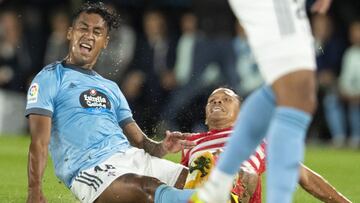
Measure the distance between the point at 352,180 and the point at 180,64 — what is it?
5669mm

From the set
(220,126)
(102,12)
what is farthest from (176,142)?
(102,12)

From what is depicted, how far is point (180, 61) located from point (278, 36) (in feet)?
35.1

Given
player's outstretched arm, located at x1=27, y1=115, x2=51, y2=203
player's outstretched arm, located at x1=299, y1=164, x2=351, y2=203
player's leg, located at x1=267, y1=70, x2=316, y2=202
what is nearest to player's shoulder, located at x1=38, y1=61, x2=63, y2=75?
player's outstretched arm, located at x1=27, y1=115, x2=51, y2=203

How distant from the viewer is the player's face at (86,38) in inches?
260

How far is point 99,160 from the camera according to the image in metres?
6.13

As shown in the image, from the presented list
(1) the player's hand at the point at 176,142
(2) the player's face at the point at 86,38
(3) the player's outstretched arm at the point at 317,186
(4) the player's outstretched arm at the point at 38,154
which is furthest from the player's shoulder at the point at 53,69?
(3) the player's outstretched arm at the point at 317,186

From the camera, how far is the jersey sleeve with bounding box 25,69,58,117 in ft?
20.2

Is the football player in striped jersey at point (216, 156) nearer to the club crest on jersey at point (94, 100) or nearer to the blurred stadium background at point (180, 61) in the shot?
the club crest on jersey at point (94, 100)

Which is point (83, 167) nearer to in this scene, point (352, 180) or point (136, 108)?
point (352, 180)

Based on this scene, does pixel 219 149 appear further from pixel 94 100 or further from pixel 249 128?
pixel 249 128

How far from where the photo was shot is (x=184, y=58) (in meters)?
15.1

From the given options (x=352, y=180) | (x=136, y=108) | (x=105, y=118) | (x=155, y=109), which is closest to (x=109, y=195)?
(x=105, y=118)

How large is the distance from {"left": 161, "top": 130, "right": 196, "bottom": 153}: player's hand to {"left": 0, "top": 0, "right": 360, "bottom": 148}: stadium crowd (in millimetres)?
7555

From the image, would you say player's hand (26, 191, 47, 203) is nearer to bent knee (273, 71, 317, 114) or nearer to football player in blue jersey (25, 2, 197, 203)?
football player in blue jersey (25, 2, 197, 203)
